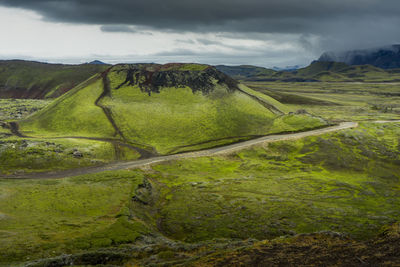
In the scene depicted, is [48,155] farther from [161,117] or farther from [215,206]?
[215,206]

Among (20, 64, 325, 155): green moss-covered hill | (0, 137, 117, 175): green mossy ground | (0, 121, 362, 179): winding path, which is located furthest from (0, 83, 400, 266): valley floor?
(20, 64, 325, 155): green moss-covered hill

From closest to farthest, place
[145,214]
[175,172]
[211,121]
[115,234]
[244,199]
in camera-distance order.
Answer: [115,234]
[145,214]
[244,199]
[175,172]
[211,121]

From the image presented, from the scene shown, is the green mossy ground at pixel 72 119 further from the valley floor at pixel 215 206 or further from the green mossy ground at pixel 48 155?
the green mossy ground at pixel 48 155

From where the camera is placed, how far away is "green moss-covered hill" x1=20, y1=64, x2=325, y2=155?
491 ft

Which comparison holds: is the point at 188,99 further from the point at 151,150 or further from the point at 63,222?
the point at 63,222

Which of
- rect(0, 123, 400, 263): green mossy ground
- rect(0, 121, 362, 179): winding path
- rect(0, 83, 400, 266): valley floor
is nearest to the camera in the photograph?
rect(0, 83, 400, 266): valley floor

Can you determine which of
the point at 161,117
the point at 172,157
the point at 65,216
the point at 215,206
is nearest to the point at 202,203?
the point at 215,206

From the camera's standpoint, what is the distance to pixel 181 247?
1933 inches

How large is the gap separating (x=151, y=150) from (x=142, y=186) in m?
48.8

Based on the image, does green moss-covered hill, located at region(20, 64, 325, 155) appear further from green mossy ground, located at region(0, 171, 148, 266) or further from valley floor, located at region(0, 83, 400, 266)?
green mossy ground, located at region(0, 171, 148, 266)

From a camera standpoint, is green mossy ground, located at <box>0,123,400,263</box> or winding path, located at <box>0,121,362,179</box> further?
winding path, located at <box>0,121,362,179</box>

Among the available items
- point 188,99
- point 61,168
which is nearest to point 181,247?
point 61,168

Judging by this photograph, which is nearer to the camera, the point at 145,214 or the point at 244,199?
the point at 145,214

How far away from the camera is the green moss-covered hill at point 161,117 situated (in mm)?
149625
